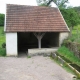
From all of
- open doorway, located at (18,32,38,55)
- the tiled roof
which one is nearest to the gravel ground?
the tiled roof

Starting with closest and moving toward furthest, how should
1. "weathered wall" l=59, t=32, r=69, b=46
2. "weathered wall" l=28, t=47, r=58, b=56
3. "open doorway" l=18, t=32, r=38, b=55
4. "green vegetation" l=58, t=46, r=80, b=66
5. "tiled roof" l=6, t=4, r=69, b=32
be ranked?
"green vegetation" l=58, t=46, r=80, b=66 < "weathered wall" l=28, t=47, r=58, b=56 < "tiled roof" l=6, t=4, r=69, b=32 < "weathered wall" l=59, t=32, r=69, b=46 < "open doorway" l=18, t=32, r=38, b=55

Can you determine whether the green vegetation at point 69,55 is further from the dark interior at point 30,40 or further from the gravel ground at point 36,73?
the dark interior at point 30,40

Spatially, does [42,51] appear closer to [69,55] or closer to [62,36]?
[62,36]

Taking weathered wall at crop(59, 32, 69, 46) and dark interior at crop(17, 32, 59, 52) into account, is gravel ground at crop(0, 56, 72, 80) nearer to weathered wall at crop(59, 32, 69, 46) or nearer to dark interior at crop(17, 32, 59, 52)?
weathered wall at crop(59, 32, 69, 46)

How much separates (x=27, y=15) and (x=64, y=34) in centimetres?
453

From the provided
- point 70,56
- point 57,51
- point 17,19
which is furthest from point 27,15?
point 70,56

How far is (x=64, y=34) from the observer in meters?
23.0

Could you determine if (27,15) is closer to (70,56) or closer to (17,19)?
(17,19)

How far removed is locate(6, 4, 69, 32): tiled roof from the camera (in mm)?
22234

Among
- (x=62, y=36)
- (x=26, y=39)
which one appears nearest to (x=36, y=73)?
(x=62, y=36)

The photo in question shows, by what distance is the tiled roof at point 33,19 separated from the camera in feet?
72.9

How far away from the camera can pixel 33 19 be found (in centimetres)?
2355

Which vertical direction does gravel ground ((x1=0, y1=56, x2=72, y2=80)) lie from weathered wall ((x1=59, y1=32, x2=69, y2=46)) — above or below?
below

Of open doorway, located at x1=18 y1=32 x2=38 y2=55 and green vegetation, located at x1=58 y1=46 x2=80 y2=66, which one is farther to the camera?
open doorway, located at x1=18 y1=32 x2=38 y2=55
